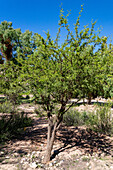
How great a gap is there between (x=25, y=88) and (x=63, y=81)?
4.19 ft

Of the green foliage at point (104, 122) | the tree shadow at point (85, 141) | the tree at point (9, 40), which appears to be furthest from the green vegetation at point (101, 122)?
the tree at point (9, 40)

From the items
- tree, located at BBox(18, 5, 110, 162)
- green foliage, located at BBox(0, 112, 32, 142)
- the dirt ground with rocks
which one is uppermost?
tree, located at BBox(18, 5, 110, 162)

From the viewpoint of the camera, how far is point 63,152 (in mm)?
4562

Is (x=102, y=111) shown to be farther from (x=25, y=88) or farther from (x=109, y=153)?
(x=25, y=88)

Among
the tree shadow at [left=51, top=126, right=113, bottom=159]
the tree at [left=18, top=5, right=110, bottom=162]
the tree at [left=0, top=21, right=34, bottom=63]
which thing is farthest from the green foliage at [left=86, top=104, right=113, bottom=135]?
→ the tree at [left=0, top=21, right=34, bottom=63]

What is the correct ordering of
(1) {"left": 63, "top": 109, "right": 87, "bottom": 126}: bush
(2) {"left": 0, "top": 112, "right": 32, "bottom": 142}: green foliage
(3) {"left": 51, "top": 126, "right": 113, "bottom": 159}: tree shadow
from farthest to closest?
(1) {"left": 63, "top": 109, "right": 87, "bottom": 126}: bush
(2) {"left": 0, "top": 112, "right": 32, "bottom": 142}: green foliage
(3) {"left": 51, "top": 126, "right": 113, "bottom": 159}: tree shadow

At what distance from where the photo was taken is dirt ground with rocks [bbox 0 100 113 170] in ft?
12.3

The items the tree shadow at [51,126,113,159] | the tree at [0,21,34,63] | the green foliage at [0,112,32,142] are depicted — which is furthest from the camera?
the tree at [0,21,34,63]

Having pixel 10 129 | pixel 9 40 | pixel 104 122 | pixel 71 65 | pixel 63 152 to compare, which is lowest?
pixel 63 152

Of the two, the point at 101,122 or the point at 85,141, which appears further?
the point at 101,122

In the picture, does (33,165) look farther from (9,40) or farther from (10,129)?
(9,40)

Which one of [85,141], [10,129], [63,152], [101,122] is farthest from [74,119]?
[10,129]

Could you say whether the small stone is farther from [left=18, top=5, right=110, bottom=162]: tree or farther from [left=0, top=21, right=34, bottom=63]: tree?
[left=0, top=21, right=34, bottom=63]: tree

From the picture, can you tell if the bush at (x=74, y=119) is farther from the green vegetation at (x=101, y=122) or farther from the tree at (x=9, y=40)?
the tree at (x=9, y=40)
